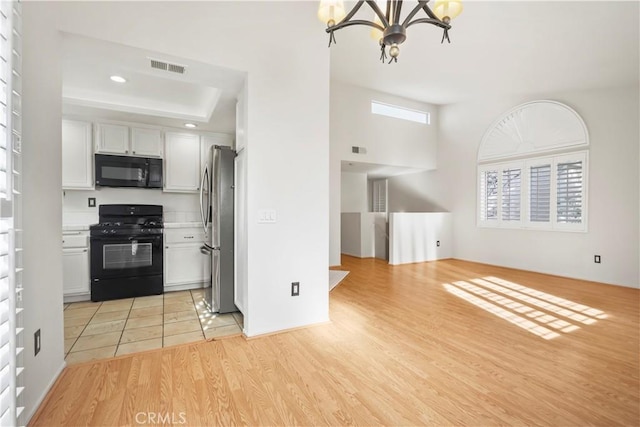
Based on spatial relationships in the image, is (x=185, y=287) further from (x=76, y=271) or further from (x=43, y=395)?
(x=43, y=395)

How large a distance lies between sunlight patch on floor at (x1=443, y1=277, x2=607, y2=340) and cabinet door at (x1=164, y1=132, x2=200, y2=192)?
161 inches

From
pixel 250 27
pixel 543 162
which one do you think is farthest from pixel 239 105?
pixel 543 162

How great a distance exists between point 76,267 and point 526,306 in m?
5.33

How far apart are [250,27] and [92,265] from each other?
3207 millimetres

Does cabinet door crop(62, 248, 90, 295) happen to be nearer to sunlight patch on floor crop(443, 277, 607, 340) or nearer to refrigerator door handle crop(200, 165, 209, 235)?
refrigerator door handle crop(200, 165, 209, 235)

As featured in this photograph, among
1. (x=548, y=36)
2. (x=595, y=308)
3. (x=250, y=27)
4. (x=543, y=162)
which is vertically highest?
(x=548, y=36)

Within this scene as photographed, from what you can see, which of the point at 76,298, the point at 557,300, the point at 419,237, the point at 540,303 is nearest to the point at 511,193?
the point at 419,237

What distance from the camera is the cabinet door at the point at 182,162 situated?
4070mm

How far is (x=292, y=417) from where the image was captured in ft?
4.91

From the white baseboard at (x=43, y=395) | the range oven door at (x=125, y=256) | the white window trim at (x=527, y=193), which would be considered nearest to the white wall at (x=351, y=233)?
the white window trim at (x=527, y=193)

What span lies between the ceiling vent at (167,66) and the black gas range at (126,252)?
2087 millimetres

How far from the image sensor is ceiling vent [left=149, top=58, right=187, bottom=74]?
2242 mm

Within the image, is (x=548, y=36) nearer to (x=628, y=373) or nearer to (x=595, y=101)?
(x=595, y=101)

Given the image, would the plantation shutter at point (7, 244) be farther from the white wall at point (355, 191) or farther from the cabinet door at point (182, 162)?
the white wall at point (355, 191)
